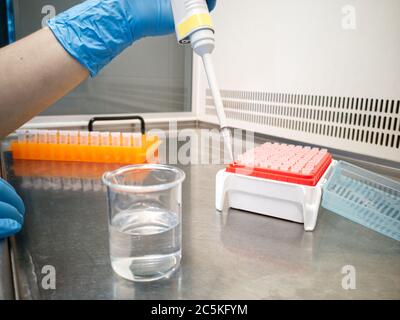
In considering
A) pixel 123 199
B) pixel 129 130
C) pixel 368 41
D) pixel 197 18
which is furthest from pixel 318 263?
pixel 129 130

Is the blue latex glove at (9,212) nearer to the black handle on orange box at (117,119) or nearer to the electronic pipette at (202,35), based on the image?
the electronic pipette at (202,35)

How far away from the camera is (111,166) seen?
1081mm

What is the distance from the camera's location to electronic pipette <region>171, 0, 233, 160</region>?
635 mm

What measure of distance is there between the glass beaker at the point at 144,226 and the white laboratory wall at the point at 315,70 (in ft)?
2.06

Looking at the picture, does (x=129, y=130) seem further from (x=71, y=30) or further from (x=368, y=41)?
(x=368, y=41)

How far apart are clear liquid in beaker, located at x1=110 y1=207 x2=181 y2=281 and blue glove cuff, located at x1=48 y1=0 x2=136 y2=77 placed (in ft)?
1.59

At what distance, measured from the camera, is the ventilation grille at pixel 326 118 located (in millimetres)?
922

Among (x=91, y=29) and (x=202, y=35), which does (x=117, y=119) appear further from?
(x=202, y=35)

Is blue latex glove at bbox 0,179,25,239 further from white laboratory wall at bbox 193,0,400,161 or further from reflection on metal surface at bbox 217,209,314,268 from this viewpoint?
white laboratory wall at bbox 193,0,400,161

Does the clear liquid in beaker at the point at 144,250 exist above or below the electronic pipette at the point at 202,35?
Answer: below

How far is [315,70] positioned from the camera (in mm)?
1092

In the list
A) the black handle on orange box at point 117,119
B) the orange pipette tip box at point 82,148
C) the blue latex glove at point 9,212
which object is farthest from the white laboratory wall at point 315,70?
the blue latex glove at point 9,212
